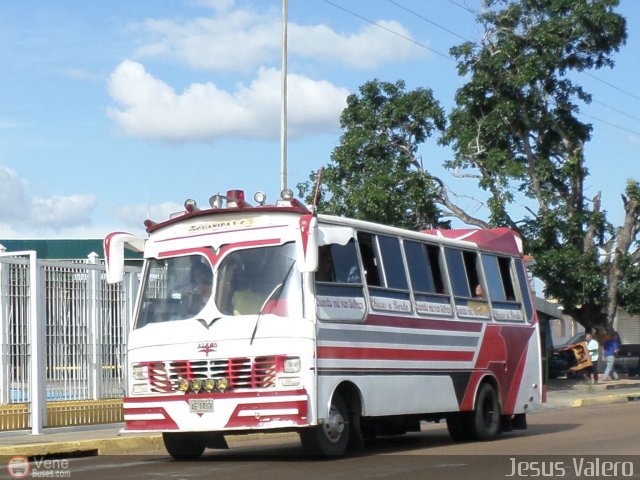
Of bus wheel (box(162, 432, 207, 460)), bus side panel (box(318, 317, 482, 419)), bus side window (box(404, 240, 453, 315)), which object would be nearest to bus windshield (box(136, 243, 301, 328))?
bus side panel (box(318, 317, 482, 419))

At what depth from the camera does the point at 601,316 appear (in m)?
35.5

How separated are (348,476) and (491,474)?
1432 millimetres

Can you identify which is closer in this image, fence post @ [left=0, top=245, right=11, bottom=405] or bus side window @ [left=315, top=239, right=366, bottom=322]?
bus side window @ [left=315, top=239, right=366, bottom=322]

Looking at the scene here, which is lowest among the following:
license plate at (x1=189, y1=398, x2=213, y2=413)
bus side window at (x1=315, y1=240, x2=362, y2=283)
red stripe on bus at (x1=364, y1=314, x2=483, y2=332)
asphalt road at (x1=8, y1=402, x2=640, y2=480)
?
asphalt road at (x1=8, y1=402, x2=640, y2=480)

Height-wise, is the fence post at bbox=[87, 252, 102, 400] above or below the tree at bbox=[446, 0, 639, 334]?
Answer: below

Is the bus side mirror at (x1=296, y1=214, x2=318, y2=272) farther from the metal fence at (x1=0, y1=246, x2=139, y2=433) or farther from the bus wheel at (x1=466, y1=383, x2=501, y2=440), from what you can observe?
the metal fence at (x1=0, y1=246, x2=139, y2=433)

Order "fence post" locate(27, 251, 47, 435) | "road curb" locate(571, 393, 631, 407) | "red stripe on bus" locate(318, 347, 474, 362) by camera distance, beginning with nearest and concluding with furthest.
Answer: "red stripe on bus" locate(318, 347, 474, 362) → "fence post" locate(27, 251, 47, 435) → "road curb" locate(571, 393, 631, 407)

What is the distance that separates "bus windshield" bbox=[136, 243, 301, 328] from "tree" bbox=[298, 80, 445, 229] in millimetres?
17462

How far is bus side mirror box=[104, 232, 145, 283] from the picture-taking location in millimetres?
14055

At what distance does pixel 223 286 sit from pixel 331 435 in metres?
2.08

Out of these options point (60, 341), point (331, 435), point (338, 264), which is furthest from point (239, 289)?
point (60, 341)

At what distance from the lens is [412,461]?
43.4 ft

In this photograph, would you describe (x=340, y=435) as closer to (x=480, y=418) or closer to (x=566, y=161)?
(x=480, y=418)

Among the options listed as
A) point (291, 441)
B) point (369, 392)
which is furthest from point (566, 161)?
point (369, 392)
